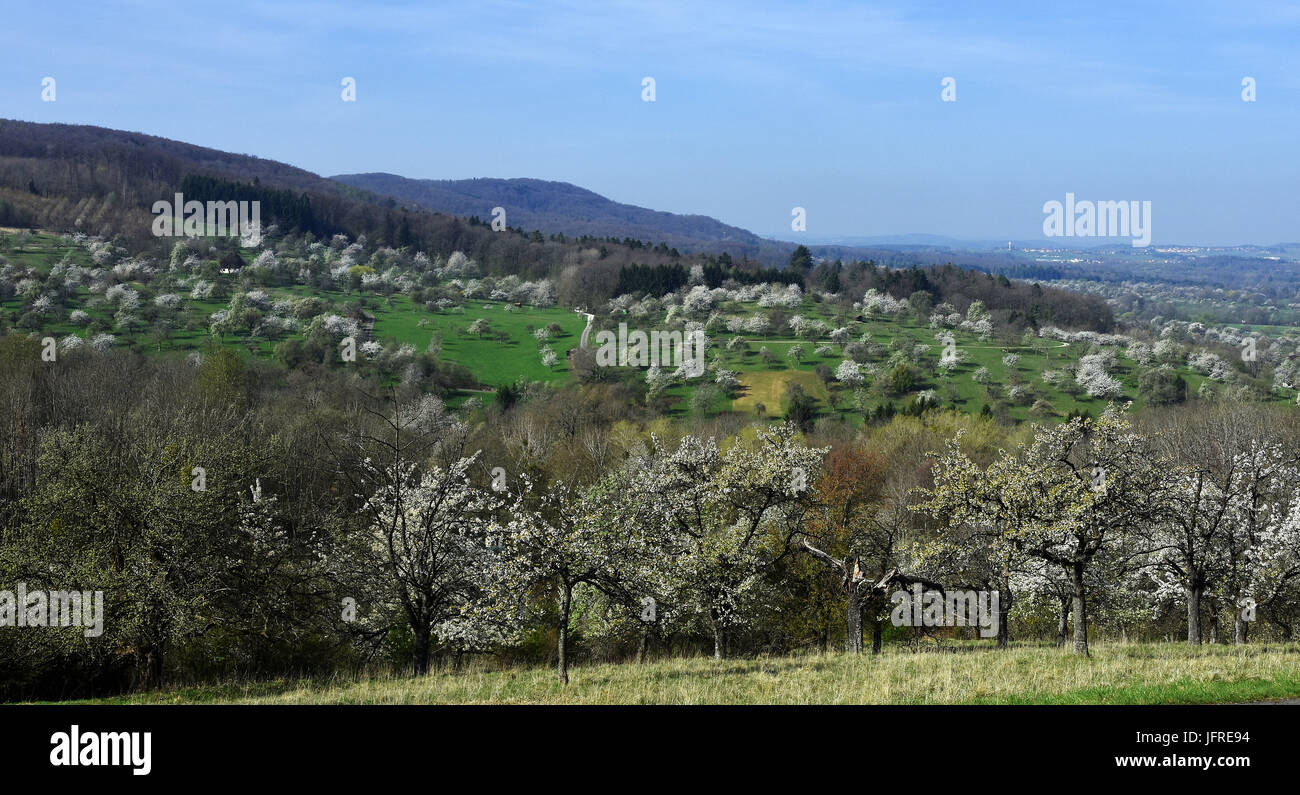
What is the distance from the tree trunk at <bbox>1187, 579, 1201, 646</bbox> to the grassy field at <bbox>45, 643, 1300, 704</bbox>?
12.4 feet

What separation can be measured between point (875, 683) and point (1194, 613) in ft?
56.7

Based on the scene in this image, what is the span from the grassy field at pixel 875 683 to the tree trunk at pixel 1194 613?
3.79 meters

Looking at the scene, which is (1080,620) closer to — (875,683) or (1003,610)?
(875,683)

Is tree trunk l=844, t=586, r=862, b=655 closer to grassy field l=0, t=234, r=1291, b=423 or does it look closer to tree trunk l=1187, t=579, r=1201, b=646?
tree trunk l=1187, t=579, r=1201, b=646

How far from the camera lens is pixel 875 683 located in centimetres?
1944

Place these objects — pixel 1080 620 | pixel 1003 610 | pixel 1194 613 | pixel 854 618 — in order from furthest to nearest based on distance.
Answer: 1. pixel 1003 610
2. pixel 1194 613
3. pixel 854 618
4. pixel 1080 620

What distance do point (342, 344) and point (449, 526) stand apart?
79785 millimetres

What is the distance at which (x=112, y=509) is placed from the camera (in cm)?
2973

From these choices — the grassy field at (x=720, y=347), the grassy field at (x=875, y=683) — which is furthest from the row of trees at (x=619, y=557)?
the grassy field at (x=720, y=347)

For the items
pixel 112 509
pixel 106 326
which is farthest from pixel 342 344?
pixel 112 509

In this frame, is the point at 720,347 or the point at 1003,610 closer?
the point at 1003,610

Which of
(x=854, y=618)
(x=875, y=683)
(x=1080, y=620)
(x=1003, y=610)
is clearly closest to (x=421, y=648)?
(x=854, y=618)

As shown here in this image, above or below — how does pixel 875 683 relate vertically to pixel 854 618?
above

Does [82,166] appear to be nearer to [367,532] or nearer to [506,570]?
[367,532]
